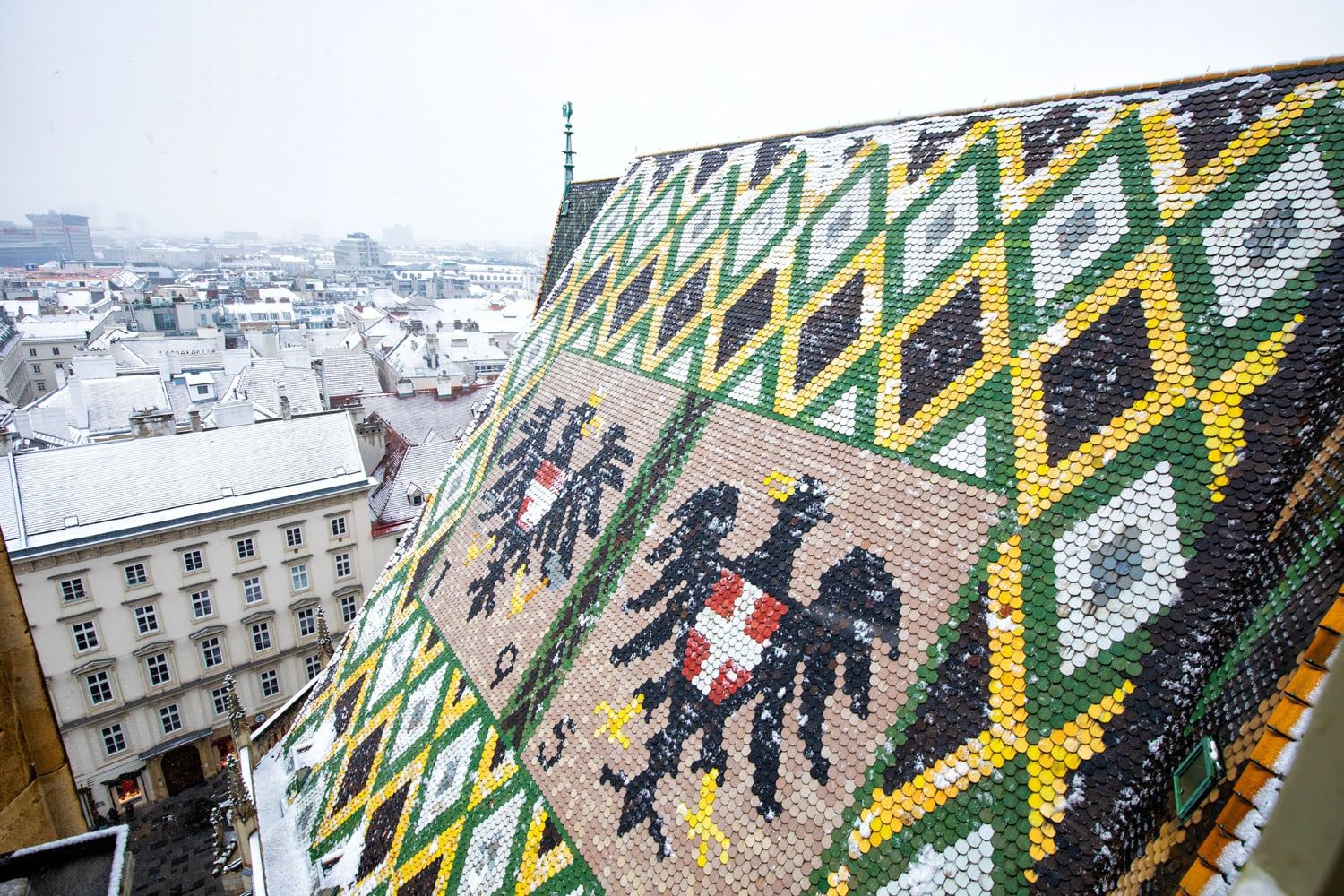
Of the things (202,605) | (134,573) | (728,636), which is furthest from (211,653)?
(728,636)

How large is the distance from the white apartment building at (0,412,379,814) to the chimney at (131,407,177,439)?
2380 millimetres

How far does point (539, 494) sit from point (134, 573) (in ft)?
45.6

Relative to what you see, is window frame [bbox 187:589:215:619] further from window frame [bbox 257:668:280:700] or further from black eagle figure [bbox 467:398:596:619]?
black eagle figure [bbox 467:398:596:619]

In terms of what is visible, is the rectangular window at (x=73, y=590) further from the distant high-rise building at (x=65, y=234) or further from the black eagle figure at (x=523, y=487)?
the distant high-rise building at (x=65, y=234)

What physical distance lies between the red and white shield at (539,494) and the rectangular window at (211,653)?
13840mm

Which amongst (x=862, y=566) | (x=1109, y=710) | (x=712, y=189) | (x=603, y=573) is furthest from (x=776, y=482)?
(x=712, y=189)

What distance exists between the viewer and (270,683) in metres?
21.8

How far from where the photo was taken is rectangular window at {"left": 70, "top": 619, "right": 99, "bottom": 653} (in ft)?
59.5

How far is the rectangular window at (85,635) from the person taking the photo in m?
18.1

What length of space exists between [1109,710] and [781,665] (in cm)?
296

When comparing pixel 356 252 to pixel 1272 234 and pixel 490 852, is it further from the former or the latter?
pixel 1272 234

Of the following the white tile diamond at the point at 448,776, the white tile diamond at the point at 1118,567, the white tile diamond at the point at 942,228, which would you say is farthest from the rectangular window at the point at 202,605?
the white tile diamond at the point at 1118,567

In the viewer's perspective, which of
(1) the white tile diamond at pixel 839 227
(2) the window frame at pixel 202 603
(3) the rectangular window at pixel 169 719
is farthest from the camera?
(3) the rectangular window at pixel 169 719

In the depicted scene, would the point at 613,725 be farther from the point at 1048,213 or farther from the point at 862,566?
the point at 1048,213
